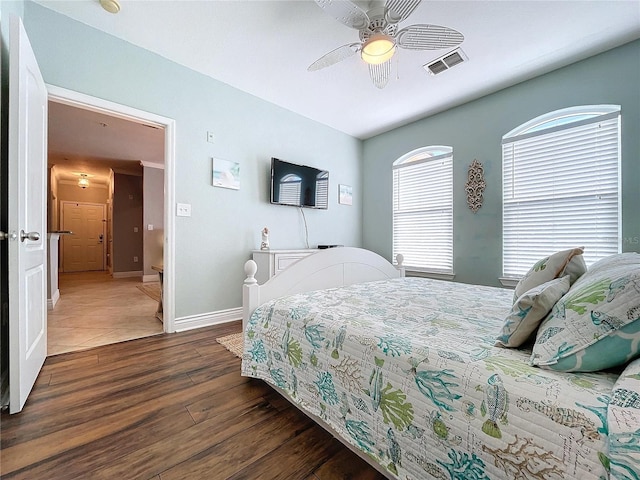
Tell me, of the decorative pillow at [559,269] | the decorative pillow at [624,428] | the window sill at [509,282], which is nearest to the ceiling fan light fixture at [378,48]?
the decorative pillow at [559,269]

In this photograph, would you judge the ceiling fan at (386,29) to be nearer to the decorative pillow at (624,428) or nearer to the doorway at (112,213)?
the doorway at (112,213)

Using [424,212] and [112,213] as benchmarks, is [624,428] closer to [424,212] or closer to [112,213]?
[424,212]

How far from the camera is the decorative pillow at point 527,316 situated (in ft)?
2.85

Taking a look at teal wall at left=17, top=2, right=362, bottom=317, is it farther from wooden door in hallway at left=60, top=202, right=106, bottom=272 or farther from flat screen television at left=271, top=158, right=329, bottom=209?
wooden door in hallway at left=60, top=202, right=106, bottom=272

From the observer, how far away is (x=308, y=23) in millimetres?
2076

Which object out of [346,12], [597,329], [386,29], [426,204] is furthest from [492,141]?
[597,329]

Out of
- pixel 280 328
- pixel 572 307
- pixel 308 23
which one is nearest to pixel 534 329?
pixel 572 307

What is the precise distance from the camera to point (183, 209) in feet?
8.74

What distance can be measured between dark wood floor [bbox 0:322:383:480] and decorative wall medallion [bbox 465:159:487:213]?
2.91m

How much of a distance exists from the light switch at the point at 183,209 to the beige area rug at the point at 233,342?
49.3 inches

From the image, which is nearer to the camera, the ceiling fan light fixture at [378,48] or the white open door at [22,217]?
the white open door at [22,217]

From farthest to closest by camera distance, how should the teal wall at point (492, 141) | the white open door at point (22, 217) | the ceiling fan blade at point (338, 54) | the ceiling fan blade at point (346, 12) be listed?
the teal wall at point (492, 141) → the ceiling fan blade at point (338, 54) → the ceiling fan blade at point (346, 12) → the white open door at point (22, 217)

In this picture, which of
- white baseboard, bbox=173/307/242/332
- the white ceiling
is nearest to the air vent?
the white ceiling

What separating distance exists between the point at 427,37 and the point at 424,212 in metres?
2.26
